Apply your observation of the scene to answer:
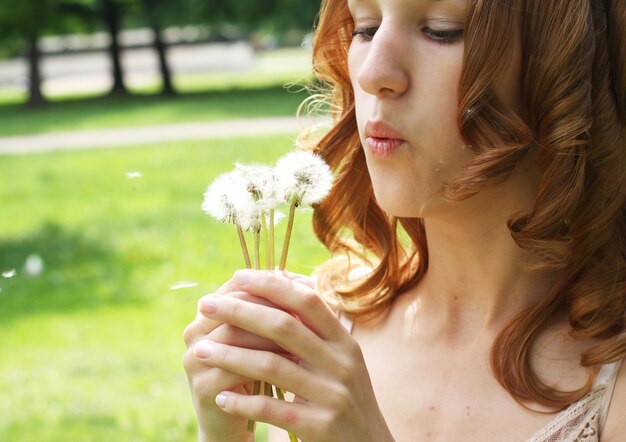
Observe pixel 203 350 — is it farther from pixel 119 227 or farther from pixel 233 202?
pixel 119 227

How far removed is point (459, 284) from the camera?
2.02 metres

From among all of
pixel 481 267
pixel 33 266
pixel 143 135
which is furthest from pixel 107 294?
pixel 143 135

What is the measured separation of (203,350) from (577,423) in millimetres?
742

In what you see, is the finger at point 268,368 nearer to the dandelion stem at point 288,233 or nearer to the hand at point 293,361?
the hand at point 293,361

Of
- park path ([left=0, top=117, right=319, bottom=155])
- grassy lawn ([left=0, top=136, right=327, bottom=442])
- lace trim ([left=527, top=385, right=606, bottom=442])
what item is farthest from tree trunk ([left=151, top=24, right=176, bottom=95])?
lace trim ([left=527, top=385, right=606, bottom=442])

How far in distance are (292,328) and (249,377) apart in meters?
0.11

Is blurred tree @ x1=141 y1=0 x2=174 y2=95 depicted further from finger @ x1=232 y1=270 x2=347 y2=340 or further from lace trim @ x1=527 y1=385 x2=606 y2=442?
finger @ x1=232 y1=270 x2=347 y2=340

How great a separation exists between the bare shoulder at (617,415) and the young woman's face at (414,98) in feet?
1.64

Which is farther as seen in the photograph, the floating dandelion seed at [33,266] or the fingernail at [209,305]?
the floating dandelion seed at [33,266]

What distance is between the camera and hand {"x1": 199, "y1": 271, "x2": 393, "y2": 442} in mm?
1506

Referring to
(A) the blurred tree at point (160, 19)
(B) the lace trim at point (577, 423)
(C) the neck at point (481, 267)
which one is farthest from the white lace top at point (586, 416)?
(A) the blurred tree at point (160, 19)

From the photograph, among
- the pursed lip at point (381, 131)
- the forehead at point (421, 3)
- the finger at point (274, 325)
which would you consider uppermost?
the forehead at point (421, 3)

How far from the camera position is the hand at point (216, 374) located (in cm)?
155

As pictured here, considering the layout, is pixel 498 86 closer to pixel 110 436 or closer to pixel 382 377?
pixel 382 377
